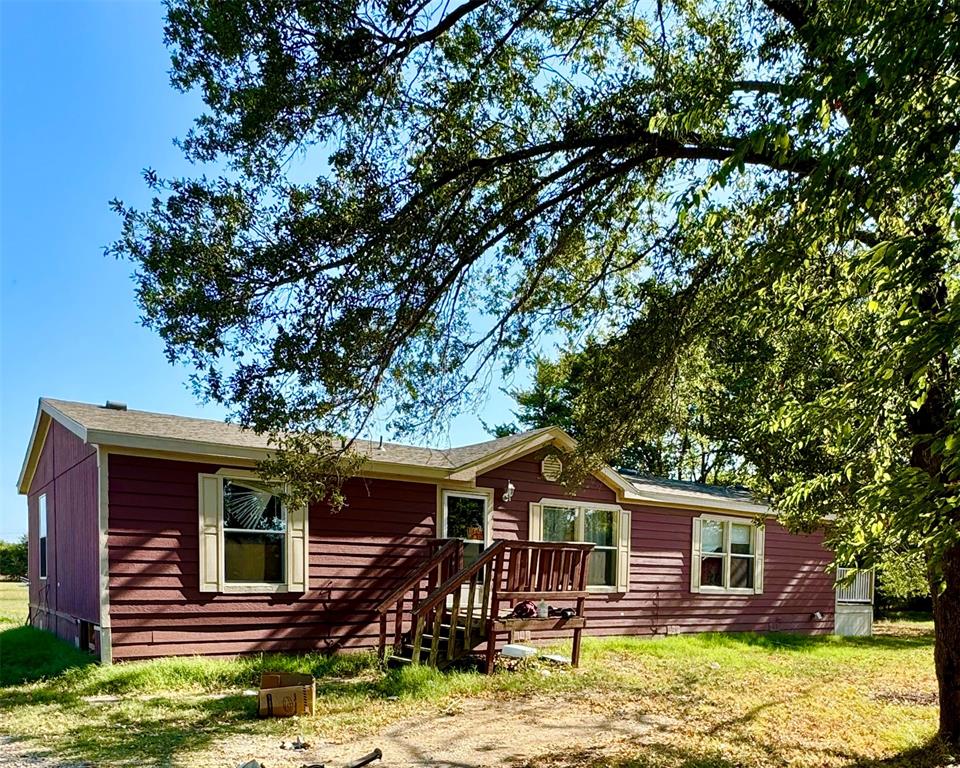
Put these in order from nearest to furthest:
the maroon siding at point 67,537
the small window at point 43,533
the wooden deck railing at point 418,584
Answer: the maroon siding at point 67,537 → the wooden deck railing at point 418,584 → the small window at point 43,533

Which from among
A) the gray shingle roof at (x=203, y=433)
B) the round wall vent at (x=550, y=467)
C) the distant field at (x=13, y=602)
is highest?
the gray shingle roof at (x=203, y=433)

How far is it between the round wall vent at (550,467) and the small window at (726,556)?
355 centimetres

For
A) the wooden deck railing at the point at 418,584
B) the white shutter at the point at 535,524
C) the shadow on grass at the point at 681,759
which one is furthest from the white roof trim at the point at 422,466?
the shadow on grass at the point at 681,759

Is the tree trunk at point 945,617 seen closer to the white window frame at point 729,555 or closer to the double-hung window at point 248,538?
the double-hung window at point 248,538

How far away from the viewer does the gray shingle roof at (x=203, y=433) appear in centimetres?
847

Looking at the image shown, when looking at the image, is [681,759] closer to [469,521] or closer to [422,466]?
[422,466]

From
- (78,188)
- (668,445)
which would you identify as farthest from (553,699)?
(668,445)

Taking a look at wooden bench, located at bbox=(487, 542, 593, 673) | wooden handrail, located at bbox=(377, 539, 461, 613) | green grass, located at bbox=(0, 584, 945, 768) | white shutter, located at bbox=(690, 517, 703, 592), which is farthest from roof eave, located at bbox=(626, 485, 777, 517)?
wooden handrail, located at bbox=(377, 539, 461, 613)

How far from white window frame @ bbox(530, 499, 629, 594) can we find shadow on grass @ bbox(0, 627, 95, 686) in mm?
6393

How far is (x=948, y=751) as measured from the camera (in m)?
5.88

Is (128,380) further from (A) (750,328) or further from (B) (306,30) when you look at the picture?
(A) (750,328)

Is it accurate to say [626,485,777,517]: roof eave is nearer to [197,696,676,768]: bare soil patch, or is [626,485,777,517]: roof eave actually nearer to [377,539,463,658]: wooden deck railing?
[377,539,463,658]: wooden deck railing

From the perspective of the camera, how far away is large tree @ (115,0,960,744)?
4.80 m

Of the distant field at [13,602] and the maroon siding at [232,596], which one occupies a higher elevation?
the maroon siding at [232,596]
